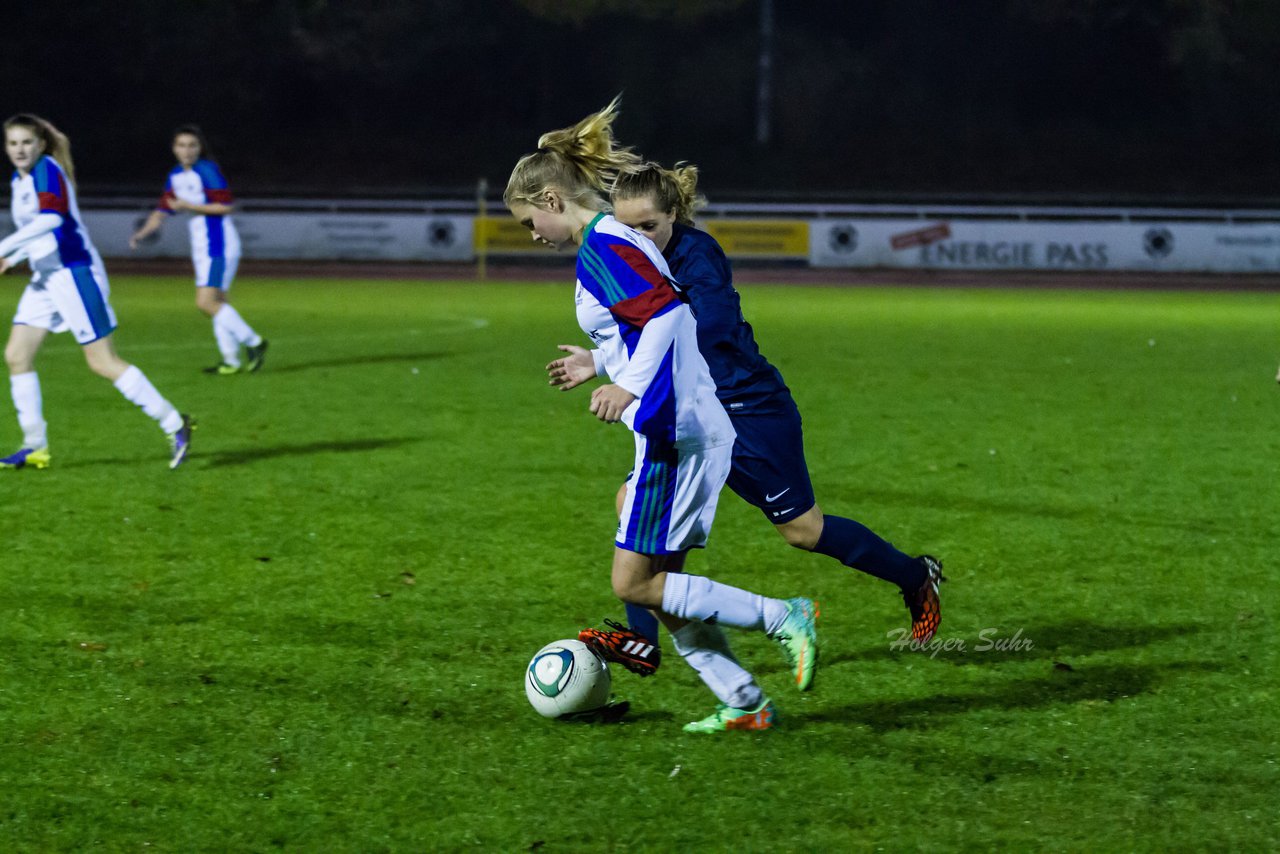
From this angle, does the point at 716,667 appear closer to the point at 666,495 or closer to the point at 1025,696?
the point at 666,495

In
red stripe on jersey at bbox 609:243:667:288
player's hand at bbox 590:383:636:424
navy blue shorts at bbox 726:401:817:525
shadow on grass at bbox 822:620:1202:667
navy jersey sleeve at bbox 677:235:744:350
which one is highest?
red stripe on jersey at bbox 609:243:667:288

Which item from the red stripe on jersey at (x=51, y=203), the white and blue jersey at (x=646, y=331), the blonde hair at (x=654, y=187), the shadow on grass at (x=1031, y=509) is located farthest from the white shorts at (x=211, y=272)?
the white and blue jersey at (x=646, y=331)

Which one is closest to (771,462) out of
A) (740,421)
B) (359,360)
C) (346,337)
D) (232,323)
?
(740,421)

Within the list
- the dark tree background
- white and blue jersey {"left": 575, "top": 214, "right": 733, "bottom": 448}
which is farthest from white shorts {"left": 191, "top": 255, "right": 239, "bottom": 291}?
the dark tree background

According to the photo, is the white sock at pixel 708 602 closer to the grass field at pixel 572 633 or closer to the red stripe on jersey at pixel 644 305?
the grass field at pixel 572 633

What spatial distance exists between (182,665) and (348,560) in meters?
1.61

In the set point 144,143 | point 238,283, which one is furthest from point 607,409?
point 144,143

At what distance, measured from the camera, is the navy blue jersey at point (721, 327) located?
4.84 metres

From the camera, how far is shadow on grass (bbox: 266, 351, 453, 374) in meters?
14.2

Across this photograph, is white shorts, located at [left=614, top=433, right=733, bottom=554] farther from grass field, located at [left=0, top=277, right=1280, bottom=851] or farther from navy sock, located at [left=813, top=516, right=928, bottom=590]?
navy sock, located at [left=813, top=516, right=928, bottom=590]

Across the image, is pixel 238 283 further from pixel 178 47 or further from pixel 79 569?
pixel 178 47

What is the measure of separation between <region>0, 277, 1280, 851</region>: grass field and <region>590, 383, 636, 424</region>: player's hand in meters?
0.95

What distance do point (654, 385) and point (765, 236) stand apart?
87.5 ft

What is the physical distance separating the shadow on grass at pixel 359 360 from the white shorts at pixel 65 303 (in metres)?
5.15
